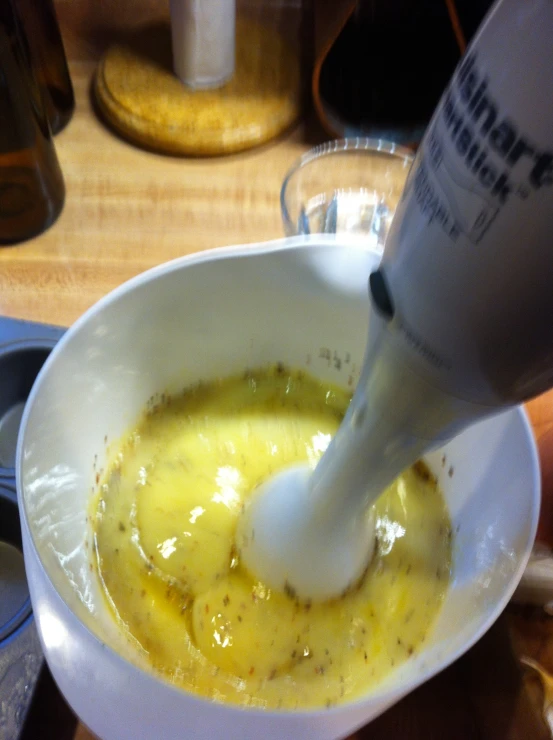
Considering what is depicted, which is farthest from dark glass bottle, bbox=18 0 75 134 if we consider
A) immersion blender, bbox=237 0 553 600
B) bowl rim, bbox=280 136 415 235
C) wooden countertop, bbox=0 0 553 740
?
immersion blender, bbox=237 0 553 600

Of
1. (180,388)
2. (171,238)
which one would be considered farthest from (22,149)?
(180,388)

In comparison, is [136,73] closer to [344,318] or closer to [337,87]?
[337,87]

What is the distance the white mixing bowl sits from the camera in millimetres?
249

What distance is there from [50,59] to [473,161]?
571mm

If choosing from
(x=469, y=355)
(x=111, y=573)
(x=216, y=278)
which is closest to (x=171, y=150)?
(x=216, y=278)

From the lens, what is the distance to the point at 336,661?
358 mm

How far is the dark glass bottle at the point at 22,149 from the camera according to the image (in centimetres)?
45

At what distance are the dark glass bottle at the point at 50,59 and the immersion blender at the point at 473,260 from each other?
0.49 metres

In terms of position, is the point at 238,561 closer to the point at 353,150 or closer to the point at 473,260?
the point at 473,260

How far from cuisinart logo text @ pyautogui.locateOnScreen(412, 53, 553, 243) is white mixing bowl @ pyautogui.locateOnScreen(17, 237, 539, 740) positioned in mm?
164

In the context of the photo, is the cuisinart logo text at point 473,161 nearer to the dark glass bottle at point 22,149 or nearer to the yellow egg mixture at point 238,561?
the yellow egg mixture at point 238,561

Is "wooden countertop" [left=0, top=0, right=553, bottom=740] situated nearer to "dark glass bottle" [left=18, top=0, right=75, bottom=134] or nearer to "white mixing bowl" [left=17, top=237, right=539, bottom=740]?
"dark glass bottle" [left=18, top=0, right=75, bottom=134]

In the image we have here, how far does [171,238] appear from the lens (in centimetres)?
56

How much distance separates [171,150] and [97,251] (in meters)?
0.14
